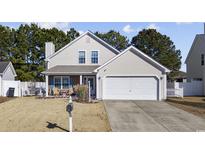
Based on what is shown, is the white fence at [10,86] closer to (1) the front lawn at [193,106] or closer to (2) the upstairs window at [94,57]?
(2) the upstairs window at [94,57]

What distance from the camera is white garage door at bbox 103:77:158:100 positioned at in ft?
93.5

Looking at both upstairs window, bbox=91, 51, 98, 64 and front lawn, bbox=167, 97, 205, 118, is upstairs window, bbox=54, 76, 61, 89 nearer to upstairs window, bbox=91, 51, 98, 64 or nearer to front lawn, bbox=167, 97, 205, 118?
upstairs window, bbox=91, 51, 98, 64

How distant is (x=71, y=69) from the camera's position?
31.5 metres

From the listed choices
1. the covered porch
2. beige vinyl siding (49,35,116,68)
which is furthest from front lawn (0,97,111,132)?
beige vinyl siding (49,35,116,68)

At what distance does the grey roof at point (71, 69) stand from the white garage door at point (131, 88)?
9.05ft

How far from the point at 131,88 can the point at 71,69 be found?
264 inches

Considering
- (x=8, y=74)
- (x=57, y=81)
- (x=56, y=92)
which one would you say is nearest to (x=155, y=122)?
(x=56, y=92)

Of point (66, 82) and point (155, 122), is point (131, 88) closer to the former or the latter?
point (66, 82)

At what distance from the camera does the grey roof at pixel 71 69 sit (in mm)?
30469

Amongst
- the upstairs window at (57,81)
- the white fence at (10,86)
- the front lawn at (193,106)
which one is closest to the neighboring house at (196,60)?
the front lawn at (193,106)
